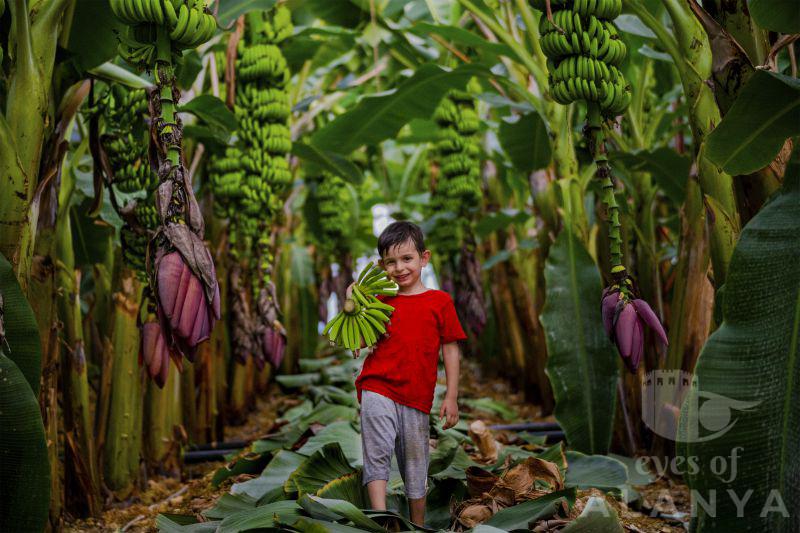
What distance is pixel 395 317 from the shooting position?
5.83ft

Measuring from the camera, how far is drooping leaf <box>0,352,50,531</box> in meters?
1.28

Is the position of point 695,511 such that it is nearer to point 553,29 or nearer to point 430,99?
point 553,29

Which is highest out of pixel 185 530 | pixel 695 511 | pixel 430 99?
pixel 430 99

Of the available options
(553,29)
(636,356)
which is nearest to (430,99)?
(553,29)

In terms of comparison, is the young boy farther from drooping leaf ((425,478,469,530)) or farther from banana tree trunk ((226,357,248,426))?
banana tree trunk ((226,357,248,426))

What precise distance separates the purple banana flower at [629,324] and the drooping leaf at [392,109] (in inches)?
60.5

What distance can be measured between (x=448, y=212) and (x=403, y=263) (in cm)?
203

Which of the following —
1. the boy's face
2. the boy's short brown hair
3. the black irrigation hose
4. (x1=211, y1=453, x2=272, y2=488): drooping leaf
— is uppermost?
the boy's short brown hair

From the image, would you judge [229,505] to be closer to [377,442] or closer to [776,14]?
[377,442]

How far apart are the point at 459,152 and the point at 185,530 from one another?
2206 millimetres

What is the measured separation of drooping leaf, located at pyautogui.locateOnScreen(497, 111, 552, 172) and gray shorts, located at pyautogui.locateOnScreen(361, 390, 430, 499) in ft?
5.33

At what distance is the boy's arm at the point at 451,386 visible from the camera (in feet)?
5.70

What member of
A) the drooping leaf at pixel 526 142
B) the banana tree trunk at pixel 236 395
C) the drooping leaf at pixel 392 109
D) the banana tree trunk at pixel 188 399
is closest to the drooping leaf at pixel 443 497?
the banana tree trunk at pixel 188 399

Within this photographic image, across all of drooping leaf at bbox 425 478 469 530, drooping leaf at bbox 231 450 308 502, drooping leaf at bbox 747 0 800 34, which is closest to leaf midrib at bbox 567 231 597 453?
drooping leaf at bbox 425 478 469 530
